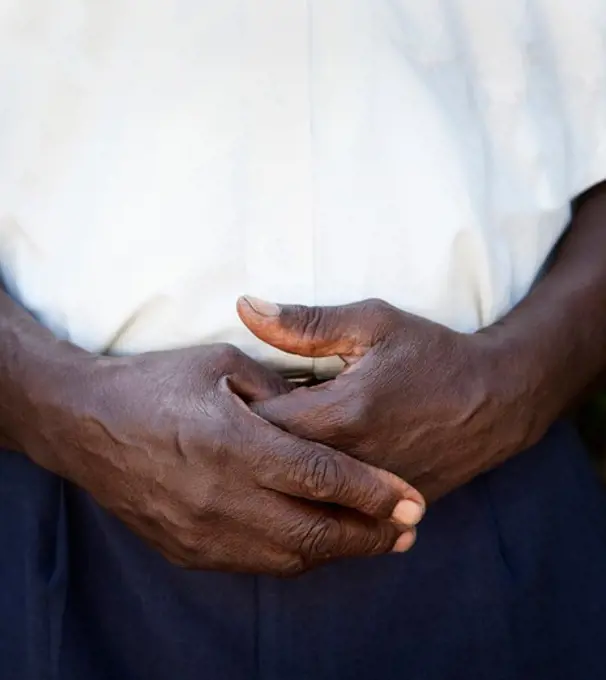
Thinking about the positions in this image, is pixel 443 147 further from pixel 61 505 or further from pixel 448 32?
pixel 61 505

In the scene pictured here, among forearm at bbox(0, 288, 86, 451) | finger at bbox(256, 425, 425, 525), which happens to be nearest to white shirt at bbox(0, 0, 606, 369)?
forearm at bbox(0, 288, 86, 451)

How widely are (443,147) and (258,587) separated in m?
0.46

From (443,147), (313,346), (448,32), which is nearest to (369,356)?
(313,346)

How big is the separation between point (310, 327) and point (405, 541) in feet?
0.71

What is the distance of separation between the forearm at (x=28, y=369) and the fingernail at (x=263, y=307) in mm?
182

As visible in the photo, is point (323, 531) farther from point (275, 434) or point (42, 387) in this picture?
point (42, 387)

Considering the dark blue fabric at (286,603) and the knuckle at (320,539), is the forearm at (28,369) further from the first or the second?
the knuckle at (320,539)

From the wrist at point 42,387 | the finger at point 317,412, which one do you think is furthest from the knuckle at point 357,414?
the wrist at point 42,387

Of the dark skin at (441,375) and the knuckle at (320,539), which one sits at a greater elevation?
the dark skin at (441,375)

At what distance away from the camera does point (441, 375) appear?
0.99 meters

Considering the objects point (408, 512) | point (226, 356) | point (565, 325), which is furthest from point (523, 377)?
point (226, 356)

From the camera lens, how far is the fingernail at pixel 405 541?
38.5 inches

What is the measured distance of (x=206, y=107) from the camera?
97cm

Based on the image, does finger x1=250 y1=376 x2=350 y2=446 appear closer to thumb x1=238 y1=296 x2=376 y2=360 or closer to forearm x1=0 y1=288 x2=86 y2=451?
thumb x1=238 y1=296 x2=376 y2=360
